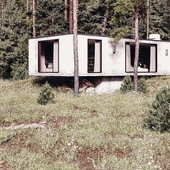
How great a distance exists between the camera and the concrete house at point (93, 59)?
17438 millimetres

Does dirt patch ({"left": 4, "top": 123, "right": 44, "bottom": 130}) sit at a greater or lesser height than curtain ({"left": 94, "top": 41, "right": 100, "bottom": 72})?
lesser

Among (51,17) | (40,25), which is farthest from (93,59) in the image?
(40,25)

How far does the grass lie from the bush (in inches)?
10.7

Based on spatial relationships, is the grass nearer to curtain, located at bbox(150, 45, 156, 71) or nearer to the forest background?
curtain, located at bbox(150, 45, 156, 71)

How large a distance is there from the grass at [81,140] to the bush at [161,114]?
27cm

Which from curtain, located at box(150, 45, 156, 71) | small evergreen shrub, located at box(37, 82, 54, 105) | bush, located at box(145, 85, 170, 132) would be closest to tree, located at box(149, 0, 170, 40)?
curtain, located at box(150, 45, 156, 71)

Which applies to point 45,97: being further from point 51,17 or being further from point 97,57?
point 51,17

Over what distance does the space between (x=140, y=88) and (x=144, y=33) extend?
20.2 meters

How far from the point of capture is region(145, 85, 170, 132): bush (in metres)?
7.95

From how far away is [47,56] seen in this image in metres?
20.7

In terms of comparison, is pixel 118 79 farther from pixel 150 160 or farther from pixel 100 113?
pixel 150 160

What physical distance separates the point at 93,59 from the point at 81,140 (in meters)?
→ 12.4

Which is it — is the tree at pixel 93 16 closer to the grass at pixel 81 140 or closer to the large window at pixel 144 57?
the large window at pixel 144 57

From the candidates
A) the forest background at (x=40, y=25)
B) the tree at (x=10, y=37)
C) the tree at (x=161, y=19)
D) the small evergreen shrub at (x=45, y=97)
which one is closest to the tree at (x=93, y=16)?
the forest background at (x=40, y=25)
